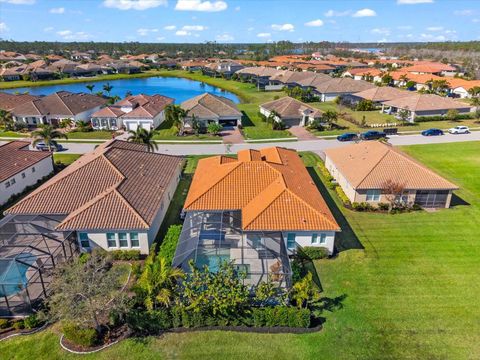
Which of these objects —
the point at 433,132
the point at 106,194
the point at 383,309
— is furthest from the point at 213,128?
the point at 383,309

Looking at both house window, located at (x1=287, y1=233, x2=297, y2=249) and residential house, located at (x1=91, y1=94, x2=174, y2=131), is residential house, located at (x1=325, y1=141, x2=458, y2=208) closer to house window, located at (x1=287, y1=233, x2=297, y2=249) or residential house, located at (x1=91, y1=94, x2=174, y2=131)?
house window, located at (x1=287, y1=233, x2=297, y2=249)

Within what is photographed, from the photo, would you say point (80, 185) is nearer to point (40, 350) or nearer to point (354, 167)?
point (40, 350)

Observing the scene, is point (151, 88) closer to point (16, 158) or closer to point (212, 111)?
point (212, 111)

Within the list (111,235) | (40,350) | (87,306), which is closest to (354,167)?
(111,235)

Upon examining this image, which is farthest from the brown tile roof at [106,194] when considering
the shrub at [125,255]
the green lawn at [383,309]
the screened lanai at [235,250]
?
the green lawn at [383,309]

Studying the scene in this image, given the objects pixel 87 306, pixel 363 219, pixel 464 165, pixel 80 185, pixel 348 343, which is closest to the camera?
pixel 87 306

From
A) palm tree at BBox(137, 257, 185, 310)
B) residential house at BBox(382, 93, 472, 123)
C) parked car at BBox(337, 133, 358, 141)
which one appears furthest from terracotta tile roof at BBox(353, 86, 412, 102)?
palm tree at BBox(137, 257, 185, 310)
